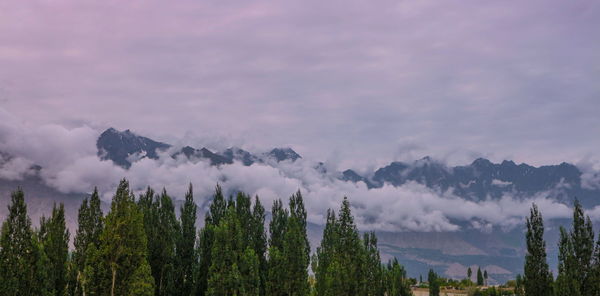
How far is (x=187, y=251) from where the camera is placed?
2958 inches

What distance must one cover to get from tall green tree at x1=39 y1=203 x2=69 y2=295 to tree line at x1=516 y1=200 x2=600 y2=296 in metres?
57.2

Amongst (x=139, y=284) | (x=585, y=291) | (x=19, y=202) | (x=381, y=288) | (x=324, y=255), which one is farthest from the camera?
(x=381, y=288)

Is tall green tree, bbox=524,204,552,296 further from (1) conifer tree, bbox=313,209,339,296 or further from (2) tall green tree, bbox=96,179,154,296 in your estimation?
(2) tall green tree, bbox=96,179,154,296

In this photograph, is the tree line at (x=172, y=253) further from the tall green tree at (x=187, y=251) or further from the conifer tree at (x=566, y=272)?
the conifer tree at (x=566, y=272)

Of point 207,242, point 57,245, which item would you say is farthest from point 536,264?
point 57,245

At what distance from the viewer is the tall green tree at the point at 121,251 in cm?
4997

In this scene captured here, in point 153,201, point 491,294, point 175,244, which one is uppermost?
point 153,201

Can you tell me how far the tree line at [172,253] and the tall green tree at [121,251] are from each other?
3.7 inches

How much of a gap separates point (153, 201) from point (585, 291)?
57396 mm

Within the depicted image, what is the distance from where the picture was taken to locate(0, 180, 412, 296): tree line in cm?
5100

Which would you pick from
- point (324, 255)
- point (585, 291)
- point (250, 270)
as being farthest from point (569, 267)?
point (250, 270)

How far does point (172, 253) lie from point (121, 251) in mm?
22487

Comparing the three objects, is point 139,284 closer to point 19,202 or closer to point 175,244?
point 19,202

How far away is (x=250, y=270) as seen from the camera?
59938 millimetres
